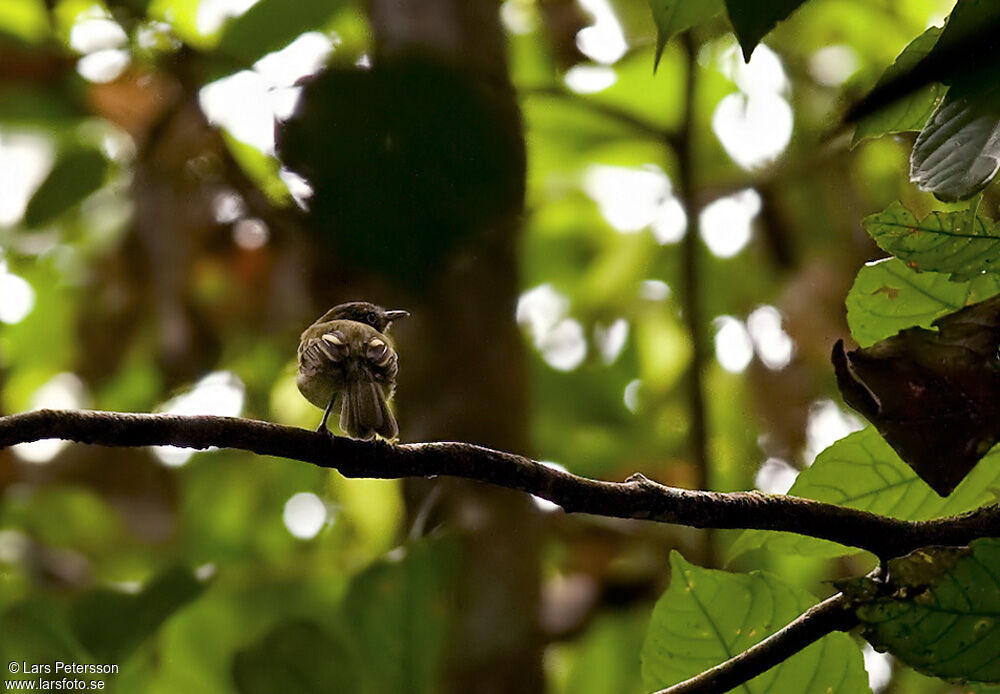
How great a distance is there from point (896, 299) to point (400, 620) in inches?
38.4

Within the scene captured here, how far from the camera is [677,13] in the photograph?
828mm

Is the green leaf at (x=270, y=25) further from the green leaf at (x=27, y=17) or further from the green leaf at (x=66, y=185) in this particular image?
the green leaf at (x=27, y=17)

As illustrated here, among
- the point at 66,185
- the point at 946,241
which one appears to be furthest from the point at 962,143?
the point at 66,185

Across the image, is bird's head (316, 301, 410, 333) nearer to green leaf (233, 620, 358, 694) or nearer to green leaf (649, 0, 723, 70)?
green leaf (233, 620, 358, 694)

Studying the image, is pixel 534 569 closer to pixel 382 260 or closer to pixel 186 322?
pixel 186 322

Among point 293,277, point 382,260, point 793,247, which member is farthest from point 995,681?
point 793,247

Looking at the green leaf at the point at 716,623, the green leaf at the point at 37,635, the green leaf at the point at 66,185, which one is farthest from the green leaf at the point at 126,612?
the green leaf at the point at 716,623

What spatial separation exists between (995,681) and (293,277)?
7.26ft

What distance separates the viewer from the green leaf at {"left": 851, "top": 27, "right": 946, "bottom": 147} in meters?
0.81

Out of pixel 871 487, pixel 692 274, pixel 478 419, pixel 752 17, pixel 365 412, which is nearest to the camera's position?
pixel 752 17

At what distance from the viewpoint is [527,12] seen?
2791 mm

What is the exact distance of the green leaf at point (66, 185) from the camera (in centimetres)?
192

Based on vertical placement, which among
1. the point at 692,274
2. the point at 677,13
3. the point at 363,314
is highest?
the point at 677,13

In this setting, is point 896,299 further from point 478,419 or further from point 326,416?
point 478,419
